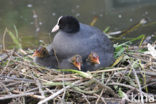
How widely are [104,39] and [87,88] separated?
2.73ft

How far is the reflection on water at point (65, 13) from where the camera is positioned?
19.4ft

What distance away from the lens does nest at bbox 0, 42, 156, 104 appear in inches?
100.0

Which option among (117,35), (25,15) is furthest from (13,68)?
(25,15)

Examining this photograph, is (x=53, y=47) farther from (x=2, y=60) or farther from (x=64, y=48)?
(x=2, y=60)

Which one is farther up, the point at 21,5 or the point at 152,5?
the point at 21,5

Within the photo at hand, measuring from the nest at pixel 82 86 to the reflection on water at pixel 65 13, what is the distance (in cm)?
239

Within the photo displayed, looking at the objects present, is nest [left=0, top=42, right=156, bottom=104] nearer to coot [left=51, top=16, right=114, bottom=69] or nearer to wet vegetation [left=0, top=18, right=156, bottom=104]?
wet vegetation [left=0, top=18, right=156, bottom=104]

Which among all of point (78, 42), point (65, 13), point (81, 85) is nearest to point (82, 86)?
point (81, 85)

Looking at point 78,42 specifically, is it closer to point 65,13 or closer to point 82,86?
point 82,86

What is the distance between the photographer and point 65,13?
24.4ft

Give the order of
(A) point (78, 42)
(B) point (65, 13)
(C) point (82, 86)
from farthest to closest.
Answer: (B) point (65, 13)
(A) point (78, 42)
(C) point (82, 86)

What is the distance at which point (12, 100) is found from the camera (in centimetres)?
262

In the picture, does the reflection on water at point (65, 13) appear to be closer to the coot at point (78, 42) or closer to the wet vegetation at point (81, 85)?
the coot at point (78, 42)

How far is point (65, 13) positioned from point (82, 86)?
4.99 meters
